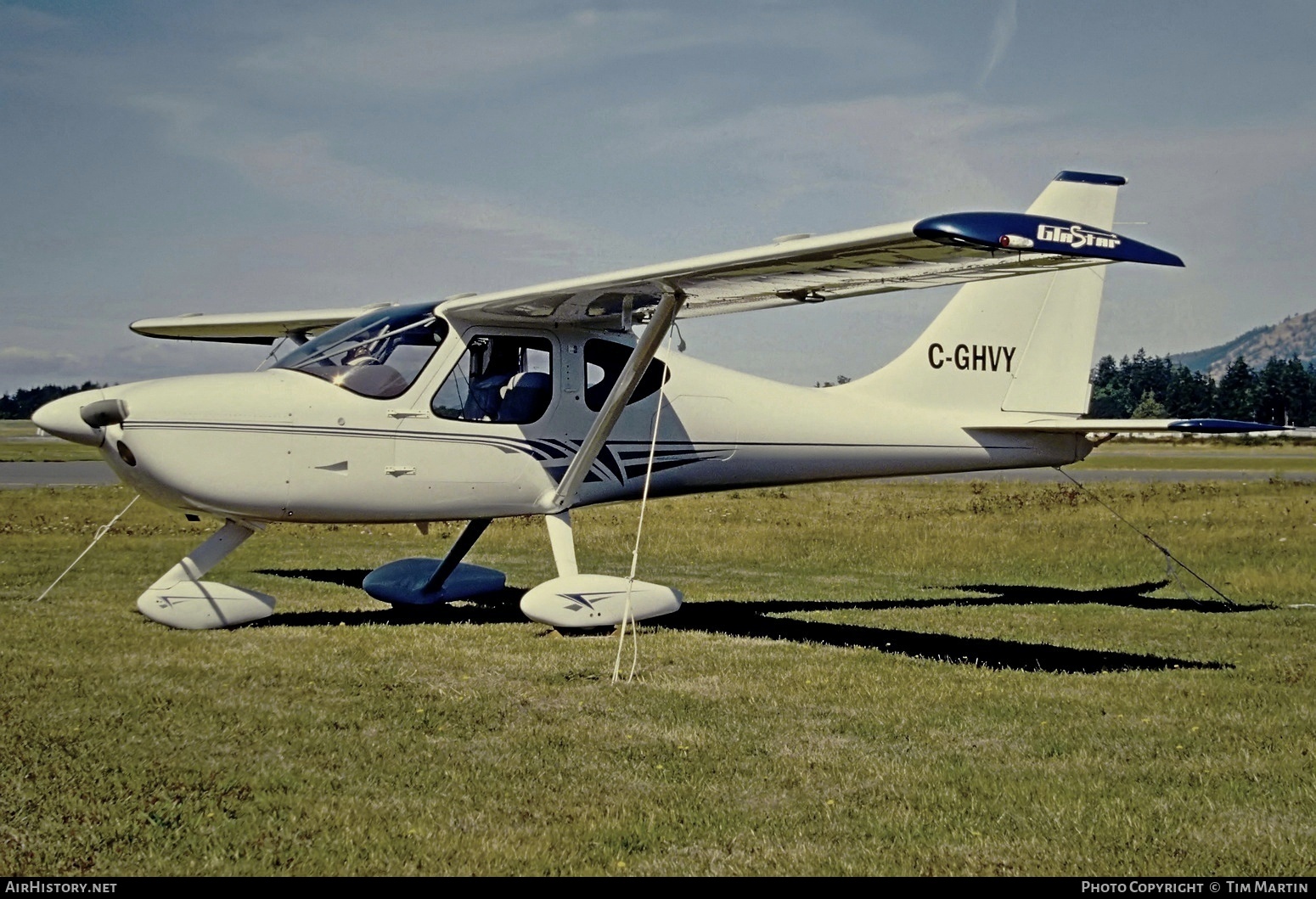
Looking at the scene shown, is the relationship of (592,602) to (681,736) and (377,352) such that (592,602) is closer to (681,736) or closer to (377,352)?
(377,352)

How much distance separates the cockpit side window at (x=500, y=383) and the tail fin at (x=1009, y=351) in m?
3.72

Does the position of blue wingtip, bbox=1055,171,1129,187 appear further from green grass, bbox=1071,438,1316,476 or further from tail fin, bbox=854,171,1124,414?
green grass, bbox=1071,438,1316,476

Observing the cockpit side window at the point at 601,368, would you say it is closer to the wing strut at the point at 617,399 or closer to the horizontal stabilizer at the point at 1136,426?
the wing strut at the point at 617,399

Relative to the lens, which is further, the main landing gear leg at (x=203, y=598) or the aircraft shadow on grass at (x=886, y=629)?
the main landing gear leg at (x=203, y=598)

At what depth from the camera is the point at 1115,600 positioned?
1314cm

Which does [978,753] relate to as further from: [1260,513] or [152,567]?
[1260,513]

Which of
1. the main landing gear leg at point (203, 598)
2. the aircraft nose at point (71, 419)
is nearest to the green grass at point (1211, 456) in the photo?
the main landing gear leg at point (203, 598)

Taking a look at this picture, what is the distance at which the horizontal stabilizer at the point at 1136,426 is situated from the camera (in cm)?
991

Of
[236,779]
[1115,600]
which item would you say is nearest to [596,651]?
[236,779]

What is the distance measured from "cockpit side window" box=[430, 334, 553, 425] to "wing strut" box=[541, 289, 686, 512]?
604mm

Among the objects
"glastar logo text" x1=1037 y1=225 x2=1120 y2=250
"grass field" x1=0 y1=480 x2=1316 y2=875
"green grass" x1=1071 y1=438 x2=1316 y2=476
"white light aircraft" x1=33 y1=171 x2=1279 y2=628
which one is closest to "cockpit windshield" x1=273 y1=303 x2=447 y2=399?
"white light aircraft" x1=33 y1=171 x2=1279 y2=628

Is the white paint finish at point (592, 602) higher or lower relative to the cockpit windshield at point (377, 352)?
lower

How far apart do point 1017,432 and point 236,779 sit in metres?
9.44

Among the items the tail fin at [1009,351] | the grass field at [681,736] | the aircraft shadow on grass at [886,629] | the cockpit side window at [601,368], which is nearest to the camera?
the grass field at [681,736]
